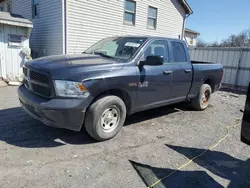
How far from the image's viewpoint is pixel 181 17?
50.6ft

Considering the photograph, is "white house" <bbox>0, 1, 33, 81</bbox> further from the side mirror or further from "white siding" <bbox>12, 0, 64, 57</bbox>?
the side mirror

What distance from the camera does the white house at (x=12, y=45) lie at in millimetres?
8242

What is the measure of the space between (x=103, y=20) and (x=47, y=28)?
2.90m

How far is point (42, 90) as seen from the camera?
3326 millimetres

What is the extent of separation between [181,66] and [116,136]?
88.7 inches

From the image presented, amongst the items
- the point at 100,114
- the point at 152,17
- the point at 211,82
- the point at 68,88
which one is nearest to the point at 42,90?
the point at 68,88

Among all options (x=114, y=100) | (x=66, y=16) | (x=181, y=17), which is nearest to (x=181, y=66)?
(x=114, y=100)

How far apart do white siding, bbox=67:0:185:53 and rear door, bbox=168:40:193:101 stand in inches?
253

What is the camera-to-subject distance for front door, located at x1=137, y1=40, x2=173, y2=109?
4.02m

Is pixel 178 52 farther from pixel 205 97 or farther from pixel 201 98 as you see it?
pixel 205 97

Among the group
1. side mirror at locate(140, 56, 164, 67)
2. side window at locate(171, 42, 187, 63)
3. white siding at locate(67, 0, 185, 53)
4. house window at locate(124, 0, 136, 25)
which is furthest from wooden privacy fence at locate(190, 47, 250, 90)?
side mirror at locate(140, 56, 164, 67)

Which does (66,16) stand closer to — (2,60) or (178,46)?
(2,60)

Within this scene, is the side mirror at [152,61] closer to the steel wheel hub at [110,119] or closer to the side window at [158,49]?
the side window at [158,49]

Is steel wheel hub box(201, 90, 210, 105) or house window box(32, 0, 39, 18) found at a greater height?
house window box(32, 0, 39, 18)
